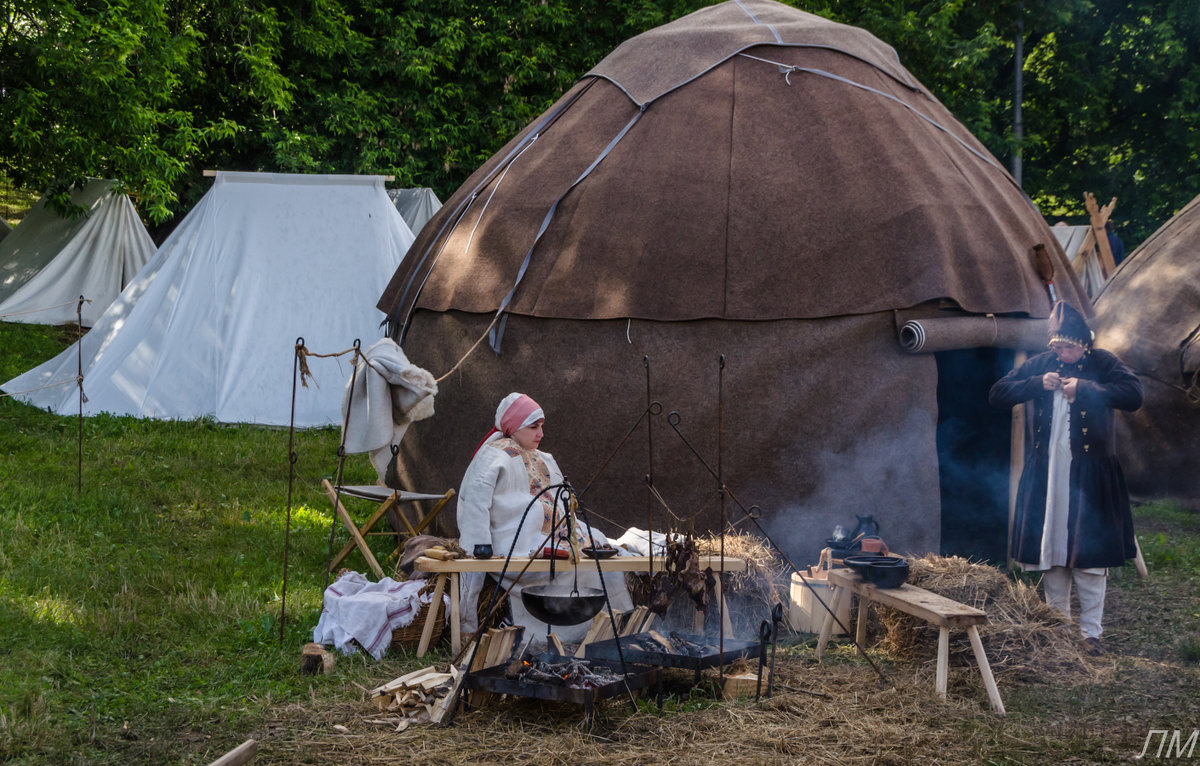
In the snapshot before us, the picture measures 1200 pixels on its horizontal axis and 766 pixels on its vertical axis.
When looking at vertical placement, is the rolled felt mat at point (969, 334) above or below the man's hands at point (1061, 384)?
above

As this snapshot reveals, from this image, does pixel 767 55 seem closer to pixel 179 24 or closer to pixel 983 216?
pixel 983 216

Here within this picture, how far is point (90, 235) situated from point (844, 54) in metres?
11.0

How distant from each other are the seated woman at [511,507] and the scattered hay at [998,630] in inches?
54.7

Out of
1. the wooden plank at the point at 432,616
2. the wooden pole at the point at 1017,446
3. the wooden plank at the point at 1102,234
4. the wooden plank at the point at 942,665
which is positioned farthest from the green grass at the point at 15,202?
the wooden plank at the point at 942,665

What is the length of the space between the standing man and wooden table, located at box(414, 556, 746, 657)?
61.6 inches

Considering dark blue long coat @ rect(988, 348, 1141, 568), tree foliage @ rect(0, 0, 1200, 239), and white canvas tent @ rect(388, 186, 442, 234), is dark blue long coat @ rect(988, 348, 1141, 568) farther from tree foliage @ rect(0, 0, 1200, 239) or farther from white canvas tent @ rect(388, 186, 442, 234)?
white canvas tent @ rect(388, 186, 442, 234)

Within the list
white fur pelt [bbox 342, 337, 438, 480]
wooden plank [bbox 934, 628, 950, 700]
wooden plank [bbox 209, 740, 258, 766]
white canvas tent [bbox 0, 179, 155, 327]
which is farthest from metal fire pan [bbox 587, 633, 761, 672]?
white canvas tent [bbox 0, 179, 155, 327]

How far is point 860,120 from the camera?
22.4 feet

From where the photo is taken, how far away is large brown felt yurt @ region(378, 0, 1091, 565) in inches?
245

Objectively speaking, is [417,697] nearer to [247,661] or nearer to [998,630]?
[247,661]

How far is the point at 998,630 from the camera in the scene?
17.1 ft

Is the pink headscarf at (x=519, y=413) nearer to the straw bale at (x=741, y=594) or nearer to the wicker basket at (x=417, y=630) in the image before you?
the wicker basket at (x=417, y=630)

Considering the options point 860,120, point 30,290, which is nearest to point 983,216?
point 860,120

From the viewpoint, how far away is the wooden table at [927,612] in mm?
4668
